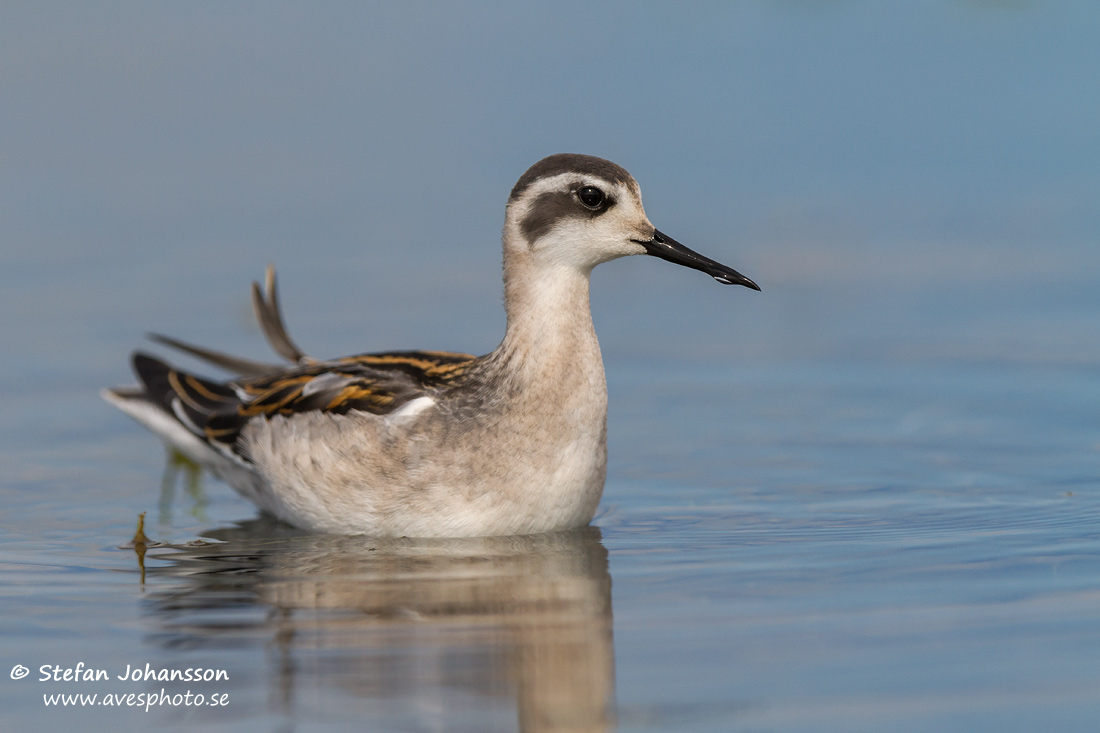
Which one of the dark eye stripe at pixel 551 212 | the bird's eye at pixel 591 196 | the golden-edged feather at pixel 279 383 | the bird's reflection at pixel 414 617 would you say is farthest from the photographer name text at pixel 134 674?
the bird's eye at pixel 591 196

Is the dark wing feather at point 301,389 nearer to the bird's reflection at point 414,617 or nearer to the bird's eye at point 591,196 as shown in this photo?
the bird's reflection at point 414,617

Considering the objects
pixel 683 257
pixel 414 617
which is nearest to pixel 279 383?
pixel 683 257

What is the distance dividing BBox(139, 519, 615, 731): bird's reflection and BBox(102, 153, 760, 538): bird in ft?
0.67

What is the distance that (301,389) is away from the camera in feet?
35.4

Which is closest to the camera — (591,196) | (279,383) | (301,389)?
(591,196)

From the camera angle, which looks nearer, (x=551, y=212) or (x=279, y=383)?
(x=551, y=212)

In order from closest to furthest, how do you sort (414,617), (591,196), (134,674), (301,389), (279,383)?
(134,674) → (414,617) → (591,196) → (301,389) → (279,383)

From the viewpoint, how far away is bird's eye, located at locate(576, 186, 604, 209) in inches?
381

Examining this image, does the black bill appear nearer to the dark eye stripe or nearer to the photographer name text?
the dark eye stripe

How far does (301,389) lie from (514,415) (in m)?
1.75

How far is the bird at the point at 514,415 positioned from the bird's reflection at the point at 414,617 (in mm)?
203

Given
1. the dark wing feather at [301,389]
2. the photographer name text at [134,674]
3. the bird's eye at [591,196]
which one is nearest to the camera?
the photographer name text at [134,674]

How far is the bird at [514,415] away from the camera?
9.69 m

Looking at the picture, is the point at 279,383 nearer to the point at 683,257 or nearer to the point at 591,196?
the point at 591,196
